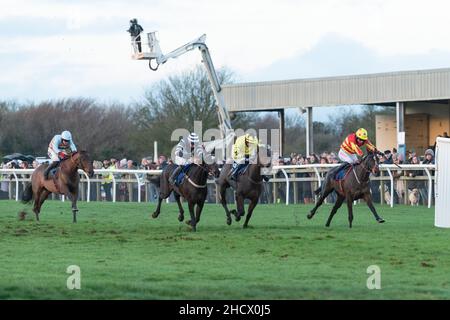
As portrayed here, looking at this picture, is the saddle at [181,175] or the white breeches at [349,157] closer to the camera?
the saddle at [181,175]

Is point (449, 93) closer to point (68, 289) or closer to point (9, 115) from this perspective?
point (68, 289)

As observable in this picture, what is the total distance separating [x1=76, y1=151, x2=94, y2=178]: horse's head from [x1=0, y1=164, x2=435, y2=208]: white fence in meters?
4.08

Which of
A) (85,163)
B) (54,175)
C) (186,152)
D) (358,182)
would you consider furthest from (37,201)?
(358,182)

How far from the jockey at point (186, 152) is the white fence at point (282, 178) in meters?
4.22

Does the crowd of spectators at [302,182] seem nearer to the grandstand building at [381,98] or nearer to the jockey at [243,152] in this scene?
the jockey at [243,152]

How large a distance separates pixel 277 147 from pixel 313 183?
788 cm

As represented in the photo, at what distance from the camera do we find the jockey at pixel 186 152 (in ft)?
62.3

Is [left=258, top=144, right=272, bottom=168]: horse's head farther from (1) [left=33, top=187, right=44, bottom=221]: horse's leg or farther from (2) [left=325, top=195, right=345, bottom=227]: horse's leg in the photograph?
(1) [left=33, top=187, right=44, bottom=221]: horse's leg

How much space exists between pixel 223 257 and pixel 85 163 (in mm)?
7597

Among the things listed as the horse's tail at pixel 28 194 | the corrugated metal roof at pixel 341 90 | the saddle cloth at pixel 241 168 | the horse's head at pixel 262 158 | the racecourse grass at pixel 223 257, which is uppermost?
the corrugated metal roof at pixel 341 90

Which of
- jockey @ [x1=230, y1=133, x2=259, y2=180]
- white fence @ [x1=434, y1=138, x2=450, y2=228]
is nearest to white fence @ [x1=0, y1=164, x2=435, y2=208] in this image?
jockey @ [x1=230, y1=133, x2=259, y2=180]

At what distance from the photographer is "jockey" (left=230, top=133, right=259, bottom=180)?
767 inches

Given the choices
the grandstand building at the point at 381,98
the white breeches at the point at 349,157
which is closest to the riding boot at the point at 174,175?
the white breeches at the point at 349,157

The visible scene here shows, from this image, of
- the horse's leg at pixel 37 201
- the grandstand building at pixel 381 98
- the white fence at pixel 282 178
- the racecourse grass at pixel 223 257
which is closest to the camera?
the racecourse grass at pixel 223 257
